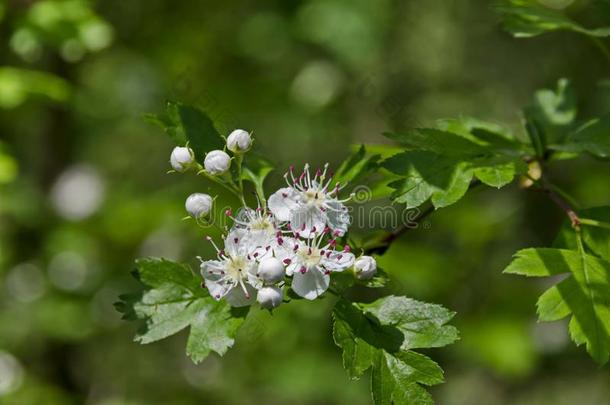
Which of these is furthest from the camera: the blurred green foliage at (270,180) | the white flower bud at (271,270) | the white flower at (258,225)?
the blurred green foliage at (270,180)

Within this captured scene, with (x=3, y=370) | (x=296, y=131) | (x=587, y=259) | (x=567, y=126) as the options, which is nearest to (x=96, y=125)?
(x=296, y=131)

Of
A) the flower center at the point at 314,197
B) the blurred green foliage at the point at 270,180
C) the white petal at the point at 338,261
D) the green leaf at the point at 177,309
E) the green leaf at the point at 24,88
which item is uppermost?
the flower center at the point at 314,197

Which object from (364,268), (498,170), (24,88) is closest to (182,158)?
(364,268)

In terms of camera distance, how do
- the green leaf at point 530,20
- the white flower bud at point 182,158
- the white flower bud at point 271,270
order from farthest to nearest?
1. the green leaf at point 530,20
2. the white flower bud at point 182,158
3. the white flower bud at point 271,270

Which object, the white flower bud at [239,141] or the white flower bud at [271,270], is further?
the white flower bud at [239,141]

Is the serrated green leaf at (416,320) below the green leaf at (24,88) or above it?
above

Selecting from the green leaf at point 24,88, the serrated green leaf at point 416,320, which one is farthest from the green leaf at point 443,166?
the green leaf at point 24,88

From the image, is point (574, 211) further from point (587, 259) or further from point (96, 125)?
point (96, 125)

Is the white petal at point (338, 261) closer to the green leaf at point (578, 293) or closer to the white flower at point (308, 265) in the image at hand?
the white flower at point (308, 265)
